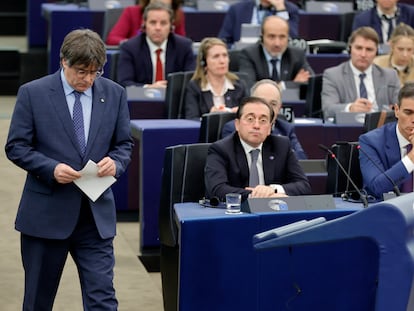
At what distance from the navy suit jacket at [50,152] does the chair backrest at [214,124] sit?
193 cm

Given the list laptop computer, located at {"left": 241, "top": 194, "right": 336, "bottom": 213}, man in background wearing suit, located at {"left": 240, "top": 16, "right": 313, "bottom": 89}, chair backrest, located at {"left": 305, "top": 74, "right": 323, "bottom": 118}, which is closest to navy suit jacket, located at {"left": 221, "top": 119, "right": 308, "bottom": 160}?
chair backrest, located at {"left": 305, "top": 74, "right": 323, "bottom": 118}

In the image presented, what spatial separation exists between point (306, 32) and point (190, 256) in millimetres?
6394

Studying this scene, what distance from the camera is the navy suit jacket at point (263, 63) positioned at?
27.7ft

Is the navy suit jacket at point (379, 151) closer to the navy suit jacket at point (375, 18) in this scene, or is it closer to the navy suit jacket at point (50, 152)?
the navy suit jacket at point (50, 152)

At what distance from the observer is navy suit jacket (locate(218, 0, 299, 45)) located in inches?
389

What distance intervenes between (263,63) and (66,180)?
4.38 metres

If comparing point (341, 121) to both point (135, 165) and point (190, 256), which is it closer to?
point (135, 165)

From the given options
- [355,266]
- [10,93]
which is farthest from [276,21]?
[355,266]

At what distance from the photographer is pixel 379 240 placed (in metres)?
3.07

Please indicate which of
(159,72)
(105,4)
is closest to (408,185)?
(159,72)

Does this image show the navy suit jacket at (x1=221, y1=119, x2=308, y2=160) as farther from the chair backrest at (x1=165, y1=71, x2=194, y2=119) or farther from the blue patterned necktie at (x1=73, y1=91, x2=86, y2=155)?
the blue patterned necktie at (x1=73, y1=91, x2=86, y2=155)

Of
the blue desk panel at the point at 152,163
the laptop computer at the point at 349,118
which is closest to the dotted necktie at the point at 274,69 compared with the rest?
the laptop computer at the point at 349,118

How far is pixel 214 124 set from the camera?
20.7ft

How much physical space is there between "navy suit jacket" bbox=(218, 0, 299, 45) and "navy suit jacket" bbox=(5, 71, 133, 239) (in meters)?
5.59
